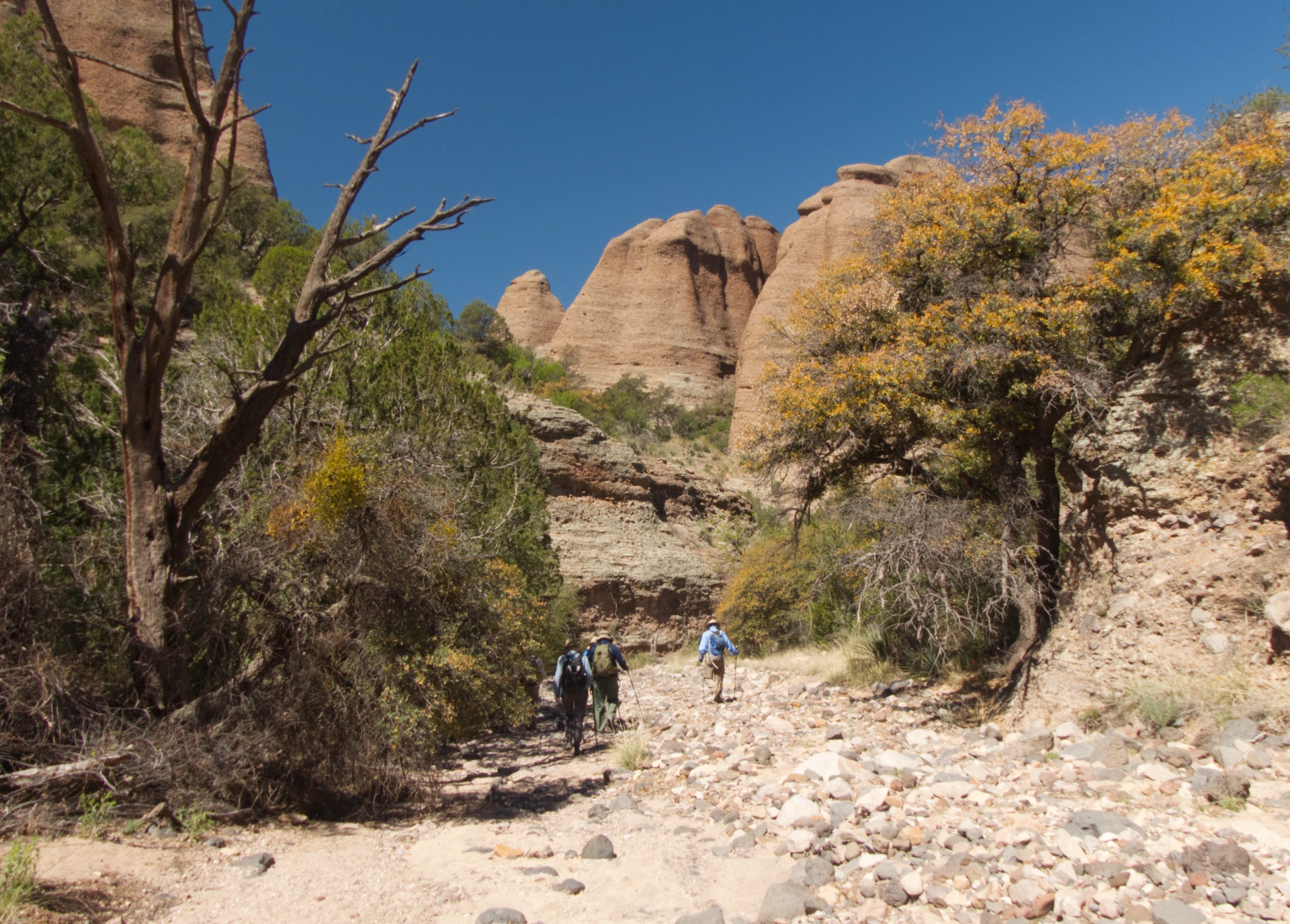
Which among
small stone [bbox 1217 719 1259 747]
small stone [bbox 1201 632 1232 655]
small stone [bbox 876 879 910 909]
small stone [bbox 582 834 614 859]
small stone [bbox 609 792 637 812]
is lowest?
small stone [bbox 609 792 637 812]

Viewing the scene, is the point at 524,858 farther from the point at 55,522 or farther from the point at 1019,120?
the point at 1019,120

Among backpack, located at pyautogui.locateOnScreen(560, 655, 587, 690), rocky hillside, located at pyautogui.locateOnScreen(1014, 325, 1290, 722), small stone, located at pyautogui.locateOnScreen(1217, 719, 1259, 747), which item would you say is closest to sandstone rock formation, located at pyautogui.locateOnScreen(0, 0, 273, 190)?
backpack, located at pyautogui.locateOnScreen(560, 655, 587, 690)

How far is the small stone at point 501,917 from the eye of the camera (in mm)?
4527

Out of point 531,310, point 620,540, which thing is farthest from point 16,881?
point 531,310

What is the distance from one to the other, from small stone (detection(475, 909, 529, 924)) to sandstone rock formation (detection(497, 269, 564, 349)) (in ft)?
173

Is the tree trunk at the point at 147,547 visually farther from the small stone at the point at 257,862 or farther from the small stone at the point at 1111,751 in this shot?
the small stone at the point at 1111,751

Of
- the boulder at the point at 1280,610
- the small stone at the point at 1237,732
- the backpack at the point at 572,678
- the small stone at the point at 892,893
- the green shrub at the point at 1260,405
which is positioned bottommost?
the small stone at the point at 892,893

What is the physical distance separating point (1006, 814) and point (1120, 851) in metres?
0.87

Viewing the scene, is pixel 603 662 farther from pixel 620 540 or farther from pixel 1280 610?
pixel 620 540

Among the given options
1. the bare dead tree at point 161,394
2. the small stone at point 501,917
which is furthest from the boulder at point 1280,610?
the bare dead tree at point 161,394

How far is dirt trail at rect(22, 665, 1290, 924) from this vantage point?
436 cm

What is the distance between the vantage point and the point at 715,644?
12219 mm

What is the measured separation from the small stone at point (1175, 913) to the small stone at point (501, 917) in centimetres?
352

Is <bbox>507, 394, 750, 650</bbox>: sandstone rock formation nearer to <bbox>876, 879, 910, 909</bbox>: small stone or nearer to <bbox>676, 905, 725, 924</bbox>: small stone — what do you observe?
<bbox>676, 905, 725, 924</bbox>: small stone
